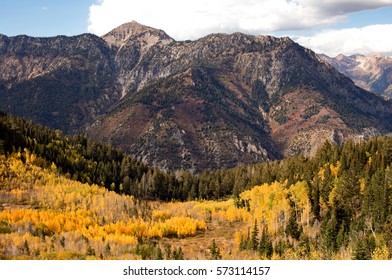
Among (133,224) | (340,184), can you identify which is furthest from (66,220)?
(340,184)

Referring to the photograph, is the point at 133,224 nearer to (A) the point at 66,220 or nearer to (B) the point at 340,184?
(A) the point at 66,220

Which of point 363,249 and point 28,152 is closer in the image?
point 363,249

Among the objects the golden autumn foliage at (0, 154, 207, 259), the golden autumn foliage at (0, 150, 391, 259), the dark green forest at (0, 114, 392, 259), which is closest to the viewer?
the golden autumn foliage at (0, 154, 207, 259)

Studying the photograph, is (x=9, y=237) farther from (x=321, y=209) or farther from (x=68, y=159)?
(x=68, y=159)

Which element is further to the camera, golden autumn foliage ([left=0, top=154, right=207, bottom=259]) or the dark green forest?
the dark green forest

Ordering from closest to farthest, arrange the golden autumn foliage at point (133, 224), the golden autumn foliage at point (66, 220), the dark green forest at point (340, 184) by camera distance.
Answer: the golden autumn foliage at point (66, 220)
the golden autumn foliage at point (133, 224)
the dark green forest at point (340, 184)

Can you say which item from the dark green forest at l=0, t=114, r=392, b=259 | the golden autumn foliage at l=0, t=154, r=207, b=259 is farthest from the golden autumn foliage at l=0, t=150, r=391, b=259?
the dark green forest at l=0, t=114, r=392, b=259

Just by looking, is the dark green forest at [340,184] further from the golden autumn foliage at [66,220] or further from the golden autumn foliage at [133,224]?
the golden autumn foliage at [66,220]

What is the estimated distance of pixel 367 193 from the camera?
120 metres

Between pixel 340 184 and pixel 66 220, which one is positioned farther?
pixel 340 184

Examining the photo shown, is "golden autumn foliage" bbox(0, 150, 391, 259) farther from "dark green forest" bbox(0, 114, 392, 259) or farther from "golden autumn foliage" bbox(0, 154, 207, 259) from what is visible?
"dark green forest" bbox(0, 114, 392, 259)

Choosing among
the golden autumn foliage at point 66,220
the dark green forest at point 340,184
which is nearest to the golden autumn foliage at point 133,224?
the golden autumn foliage at point 66,220

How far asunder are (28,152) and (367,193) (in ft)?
446
